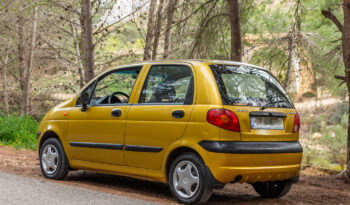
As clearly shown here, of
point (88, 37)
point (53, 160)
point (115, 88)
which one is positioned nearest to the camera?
point (53, 160)

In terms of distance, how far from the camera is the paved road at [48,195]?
542 cm

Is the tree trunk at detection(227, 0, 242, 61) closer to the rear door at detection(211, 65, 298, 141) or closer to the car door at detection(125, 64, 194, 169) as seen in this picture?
the rear door at detection(211, 65, 298, 141)

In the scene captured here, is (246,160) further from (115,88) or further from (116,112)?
(115,88)

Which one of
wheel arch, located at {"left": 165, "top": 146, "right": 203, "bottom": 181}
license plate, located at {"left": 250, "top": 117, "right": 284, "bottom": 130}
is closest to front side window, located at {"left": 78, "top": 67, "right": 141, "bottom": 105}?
wheel arch, located at {"left": 165, "top": 146, "right": 203, "bottom": 181}

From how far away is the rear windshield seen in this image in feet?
18.2

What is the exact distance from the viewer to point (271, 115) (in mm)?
5629

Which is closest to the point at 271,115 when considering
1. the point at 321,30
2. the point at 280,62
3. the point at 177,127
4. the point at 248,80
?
the point at 248,80

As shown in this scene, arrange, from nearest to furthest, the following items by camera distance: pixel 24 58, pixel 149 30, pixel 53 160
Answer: pixel 53 160
pixel 149 30
pixel 24 58

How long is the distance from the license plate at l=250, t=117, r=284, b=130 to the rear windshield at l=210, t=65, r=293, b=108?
0.18 metres

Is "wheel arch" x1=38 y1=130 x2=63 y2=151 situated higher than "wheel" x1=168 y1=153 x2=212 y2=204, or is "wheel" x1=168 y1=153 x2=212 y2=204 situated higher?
"wheel arch" x1=38 y1=130 x2=63 y2=151

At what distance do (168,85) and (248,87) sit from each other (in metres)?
1.00

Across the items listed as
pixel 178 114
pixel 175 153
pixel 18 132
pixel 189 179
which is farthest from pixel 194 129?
pixel 18 132

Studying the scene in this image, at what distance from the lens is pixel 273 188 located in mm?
6414

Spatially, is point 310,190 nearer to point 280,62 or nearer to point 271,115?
point 271,115
